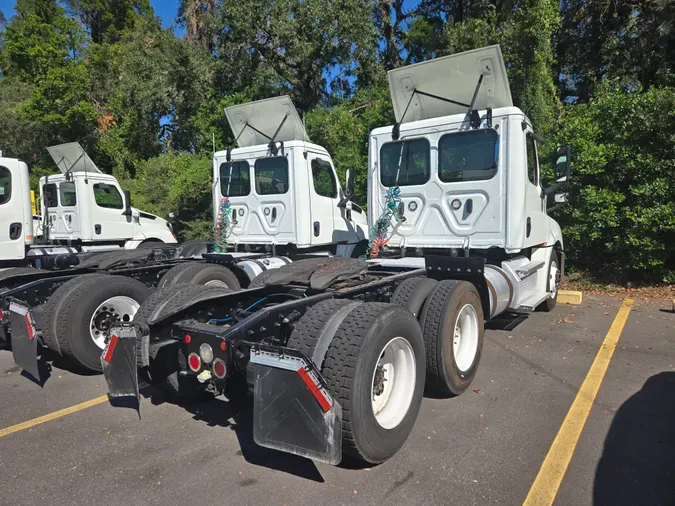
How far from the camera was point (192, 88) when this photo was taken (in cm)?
1852

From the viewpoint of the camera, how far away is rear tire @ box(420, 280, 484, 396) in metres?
4.34

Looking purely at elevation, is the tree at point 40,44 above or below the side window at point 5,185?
above

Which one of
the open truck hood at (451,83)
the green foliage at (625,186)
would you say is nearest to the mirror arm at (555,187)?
the open truck hood at (451,83)

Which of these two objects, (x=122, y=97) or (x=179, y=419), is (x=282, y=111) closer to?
(x=179, y=419)

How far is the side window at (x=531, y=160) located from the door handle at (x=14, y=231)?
7530 mm

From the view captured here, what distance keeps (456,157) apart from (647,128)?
5.62 meters

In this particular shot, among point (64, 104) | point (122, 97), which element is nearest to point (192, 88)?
point (122, 97)

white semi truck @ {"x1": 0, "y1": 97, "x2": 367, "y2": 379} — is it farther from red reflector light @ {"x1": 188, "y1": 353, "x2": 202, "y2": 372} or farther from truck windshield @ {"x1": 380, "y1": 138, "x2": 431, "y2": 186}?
truck windshield @ {"x1": 380, "y1": 138, "x2": 431, "y2": 186}

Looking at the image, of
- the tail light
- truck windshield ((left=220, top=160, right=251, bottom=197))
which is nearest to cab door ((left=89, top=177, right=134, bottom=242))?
truck windshield ((left=220, top=160, right=251, bottom=197))

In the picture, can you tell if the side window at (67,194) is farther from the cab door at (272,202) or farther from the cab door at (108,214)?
the cab door at (272,202)

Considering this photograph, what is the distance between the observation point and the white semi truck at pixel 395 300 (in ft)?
9.80

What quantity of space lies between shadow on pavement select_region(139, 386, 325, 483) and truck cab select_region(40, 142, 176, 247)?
7.07 m

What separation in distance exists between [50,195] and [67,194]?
635mm

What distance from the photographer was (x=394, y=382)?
3.70 meters
